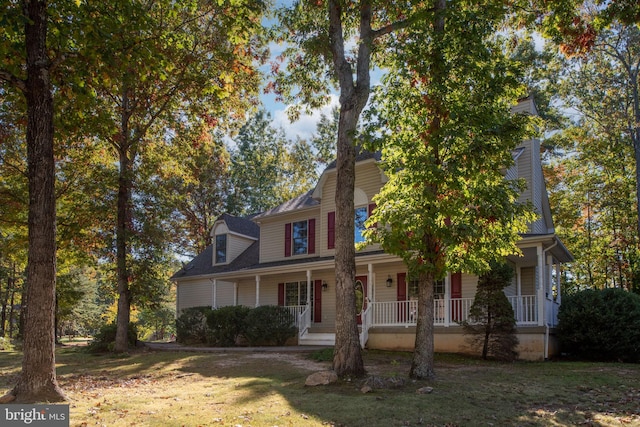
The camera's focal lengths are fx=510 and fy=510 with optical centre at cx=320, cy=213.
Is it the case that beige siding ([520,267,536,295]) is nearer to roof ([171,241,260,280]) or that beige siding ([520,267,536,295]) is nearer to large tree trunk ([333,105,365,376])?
large tree trunk ([333,105,365,376])

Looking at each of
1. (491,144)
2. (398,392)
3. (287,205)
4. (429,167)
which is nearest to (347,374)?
(398,392)

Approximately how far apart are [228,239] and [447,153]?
1643cm

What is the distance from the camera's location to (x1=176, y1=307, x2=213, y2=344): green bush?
65.5 feet

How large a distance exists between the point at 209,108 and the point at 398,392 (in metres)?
10.2

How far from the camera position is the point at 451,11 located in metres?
9.17

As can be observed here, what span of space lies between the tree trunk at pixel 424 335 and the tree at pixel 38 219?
5735 millimetres

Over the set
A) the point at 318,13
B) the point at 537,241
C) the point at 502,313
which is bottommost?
the point at 502,313

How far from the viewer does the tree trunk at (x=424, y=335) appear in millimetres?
9141

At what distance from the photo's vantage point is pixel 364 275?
18.8m

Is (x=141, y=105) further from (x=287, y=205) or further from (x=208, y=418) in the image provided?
(x=208, y=418)

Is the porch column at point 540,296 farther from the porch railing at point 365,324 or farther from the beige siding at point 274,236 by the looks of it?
the beige siding at point 274,236

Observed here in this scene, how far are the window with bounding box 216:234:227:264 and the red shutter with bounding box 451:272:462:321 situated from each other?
38.3ft

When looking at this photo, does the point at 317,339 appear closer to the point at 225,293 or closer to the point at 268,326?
the point at 268,326

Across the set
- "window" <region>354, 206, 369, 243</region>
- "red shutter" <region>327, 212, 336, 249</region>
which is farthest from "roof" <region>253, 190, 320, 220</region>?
"window" <region>354, 206, 369, 243</region>
